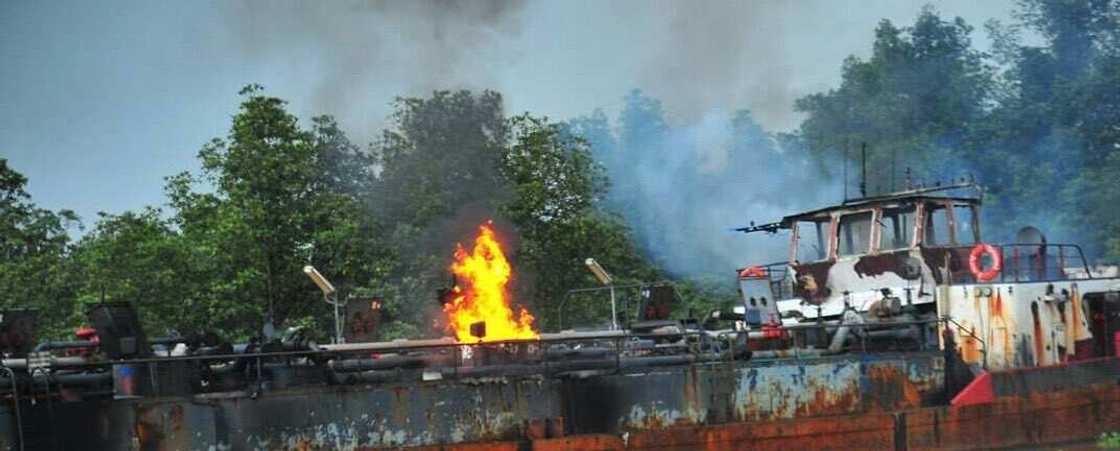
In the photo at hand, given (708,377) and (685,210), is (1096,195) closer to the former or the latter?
(685,210)

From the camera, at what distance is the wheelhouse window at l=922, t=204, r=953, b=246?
21.5 meters

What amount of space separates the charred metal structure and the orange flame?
39.9 inches

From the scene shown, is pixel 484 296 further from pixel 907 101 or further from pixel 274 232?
pixel 907 101

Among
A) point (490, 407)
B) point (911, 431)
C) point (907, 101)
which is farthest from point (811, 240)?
point (907, 101)

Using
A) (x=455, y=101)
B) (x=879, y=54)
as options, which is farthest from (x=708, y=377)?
(x=879, y=54)

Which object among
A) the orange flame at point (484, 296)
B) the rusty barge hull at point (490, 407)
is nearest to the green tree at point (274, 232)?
the orange flame at point (484, 296)

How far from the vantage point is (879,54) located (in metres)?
48.4

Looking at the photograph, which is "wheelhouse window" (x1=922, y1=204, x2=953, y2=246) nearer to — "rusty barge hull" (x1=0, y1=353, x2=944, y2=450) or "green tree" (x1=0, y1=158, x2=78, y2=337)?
"rusty barge hull" (x1=0, y1=353, x2=944, y2=450)

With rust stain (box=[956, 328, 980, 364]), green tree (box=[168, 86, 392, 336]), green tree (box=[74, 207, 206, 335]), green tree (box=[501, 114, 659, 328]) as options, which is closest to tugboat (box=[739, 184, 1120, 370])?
rust stain (box=[956, 328, 980, 364])

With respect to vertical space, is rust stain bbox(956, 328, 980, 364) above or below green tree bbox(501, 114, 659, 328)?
below

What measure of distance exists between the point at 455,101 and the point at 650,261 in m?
9.95

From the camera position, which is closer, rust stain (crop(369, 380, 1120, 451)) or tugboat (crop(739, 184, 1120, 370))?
rust stain (crop(369, 380, 1120, 451))

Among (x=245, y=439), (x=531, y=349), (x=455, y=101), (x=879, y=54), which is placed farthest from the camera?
(x=879, y=54)

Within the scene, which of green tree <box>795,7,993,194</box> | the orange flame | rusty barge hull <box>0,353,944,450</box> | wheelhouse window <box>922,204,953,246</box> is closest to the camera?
rusty barge hull <box>0,353,944,450</box>
